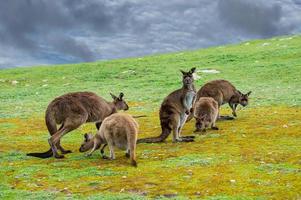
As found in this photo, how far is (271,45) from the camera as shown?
64.0 meters

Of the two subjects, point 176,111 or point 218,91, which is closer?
point 176,111

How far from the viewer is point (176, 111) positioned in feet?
61.7

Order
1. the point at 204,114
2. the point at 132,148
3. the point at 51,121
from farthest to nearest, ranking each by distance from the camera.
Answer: the point at 204,114 → the point at 51,121 → the point at 132,148

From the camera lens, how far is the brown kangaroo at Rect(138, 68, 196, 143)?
18750 mm

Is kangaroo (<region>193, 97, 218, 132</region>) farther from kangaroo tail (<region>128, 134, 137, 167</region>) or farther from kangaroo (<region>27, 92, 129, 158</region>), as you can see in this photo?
kangaroo tail (<region>128, 134, 137, 167</region>)

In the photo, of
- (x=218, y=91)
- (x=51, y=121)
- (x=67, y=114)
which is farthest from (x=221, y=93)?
(x=51, y=121)

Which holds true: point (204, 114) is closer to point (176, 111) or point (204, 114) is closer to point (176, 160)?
point (176, 111)

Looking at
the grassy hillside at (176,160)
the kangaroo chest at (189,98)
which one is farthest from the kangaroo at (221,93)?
the kangaroo chest at (189,98)

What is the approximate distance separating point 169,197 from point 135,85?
111 feet

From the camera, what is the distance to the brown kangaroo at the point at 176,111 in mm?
18750

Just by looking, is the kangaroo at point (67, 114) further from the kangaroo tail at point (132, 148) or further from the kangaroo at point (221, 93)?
the kangaroo at point (221, 93)

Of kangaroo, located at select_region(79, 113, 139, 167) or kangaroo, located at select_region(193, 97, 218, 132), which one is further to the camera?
kangaroo, located at select_region(193, 97, 218, 132)

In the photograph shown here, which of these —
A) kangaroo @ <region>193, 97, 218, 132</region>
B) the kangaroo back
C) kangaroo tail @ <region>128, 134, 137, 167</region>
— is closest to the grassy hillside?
kangaroo tail @ <region>128, 134, 137, 167</region>

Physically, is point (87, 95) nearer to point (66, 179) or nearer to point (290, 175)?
point (66, 179)
